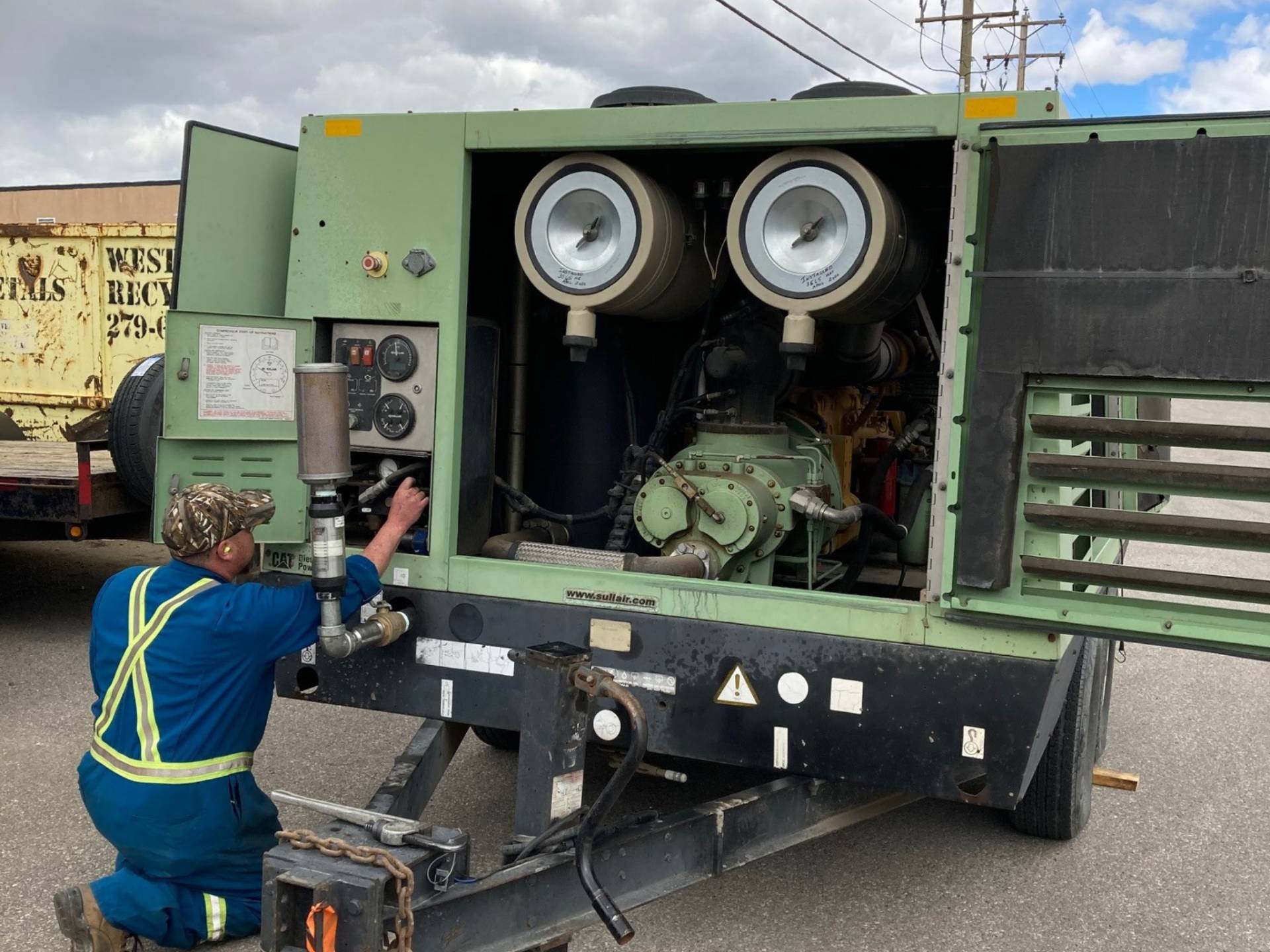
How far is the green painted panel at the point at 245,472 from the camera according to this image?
381cm

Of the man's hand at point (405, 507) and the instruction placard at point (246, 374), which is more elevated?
the instruction placard at point (246, 374)

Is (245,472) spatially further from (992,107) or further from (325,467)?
(992,107)

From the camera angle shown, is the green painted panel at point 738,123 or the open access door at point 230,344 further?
the open access door at point 230,344

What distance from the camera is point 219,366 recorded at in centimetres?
Result: 383

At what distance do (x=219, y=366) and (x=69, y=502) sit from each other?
3735 millimetres

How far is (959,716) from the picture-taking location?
10.8 ft

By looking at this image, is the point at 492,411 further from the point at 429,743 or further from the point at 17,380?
the point at 17,380

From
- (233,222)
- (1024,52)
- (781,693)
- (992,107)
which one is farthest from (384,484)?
(1024,52)

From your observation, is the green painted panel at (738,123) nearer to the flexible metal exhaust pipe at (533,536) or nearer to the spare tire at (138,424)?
the flexible metal exhaust pipe at (533,536)

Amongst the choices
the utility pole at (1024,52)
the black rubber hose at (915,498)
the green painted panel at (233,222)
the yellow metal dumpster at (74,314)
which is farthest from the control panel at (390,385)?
the utility pole at (1024,52)

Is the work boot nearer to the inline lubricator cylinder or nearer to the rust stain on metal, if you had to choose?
the inline lubricator cylinder

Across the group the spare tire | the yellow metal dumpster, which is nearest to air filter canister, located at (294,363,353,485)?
the spare tire

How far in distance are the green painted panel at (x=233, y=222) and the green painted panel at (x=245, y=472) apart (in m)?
0.44

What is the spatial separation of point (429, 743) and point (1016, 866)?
2017 mm
